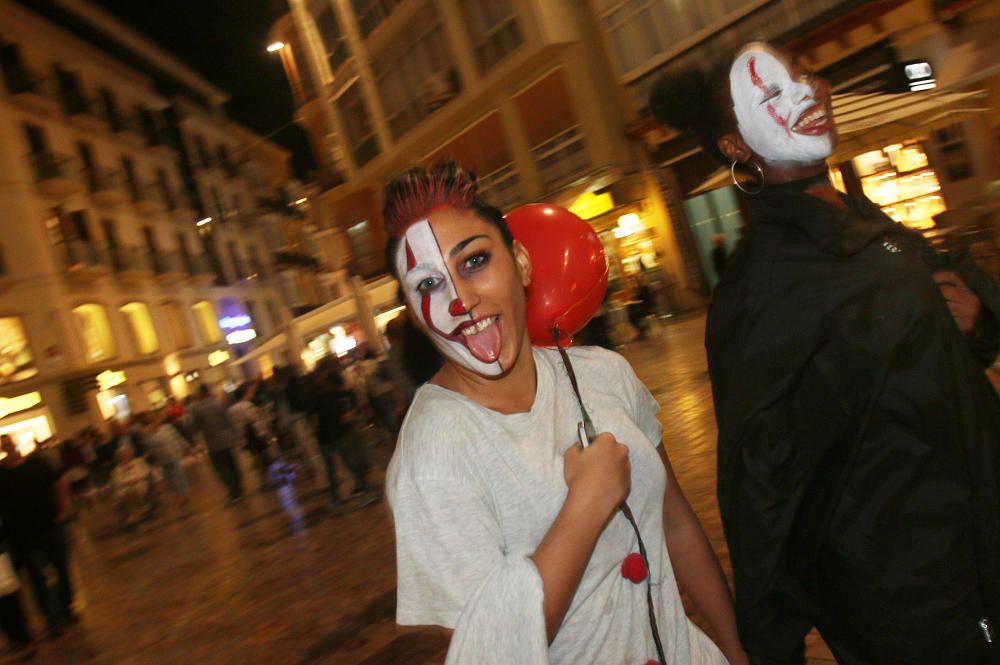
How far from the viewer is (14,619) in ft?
21.3

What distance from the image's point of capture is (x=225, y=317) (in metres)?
34.0

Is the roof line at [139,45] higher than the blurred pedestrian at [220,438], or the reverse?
the roof line at [139,45]

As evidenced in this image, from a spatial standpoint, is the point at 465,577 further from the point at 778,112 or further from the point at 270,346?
the point at 270,346

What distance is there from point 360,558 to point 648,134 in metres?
12.8

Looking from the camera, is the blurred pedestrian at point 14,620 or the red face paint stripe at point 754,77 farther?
the blurred pedestrian at point 14,620

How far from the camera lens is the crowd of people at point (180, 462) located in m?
6.51

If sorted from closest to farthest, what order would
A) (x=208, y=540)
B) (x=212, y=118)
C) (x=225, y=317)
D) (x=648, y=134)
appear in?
(x=208, y=540) < (x=648, y=134) < (x=225, y=317) < (x=212, y=118)

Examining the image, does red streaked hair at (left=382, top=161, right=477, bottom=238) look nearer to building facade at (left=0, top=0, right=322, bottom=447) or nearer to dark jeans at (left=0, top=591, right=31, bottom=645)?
dark jeans at (left=0, top=591, right=31, bottom=645)

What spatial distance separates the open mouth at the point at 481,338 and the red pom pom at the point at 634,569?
1.44ft

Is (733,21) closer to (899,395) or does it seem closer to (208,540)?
(208,540)

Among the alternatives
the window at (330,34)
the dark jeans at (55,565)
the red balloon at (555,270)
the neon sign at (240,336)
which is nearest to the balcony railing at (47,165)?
the window at (330,34)

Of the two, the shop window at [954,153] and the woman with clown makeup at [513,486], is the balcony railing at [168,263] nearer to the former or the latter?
the shop window at [954,153]

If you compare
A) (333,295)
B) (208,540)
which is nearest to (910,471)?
(208,540)

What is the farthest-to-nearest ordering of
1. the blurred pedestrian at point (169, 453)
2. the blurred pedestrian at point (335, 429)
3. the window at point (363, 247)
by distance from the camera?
the window at point (363, 247) → the blurred pedestrian at point (169, 453) → the blurred pedestrian at point (335, 429)
